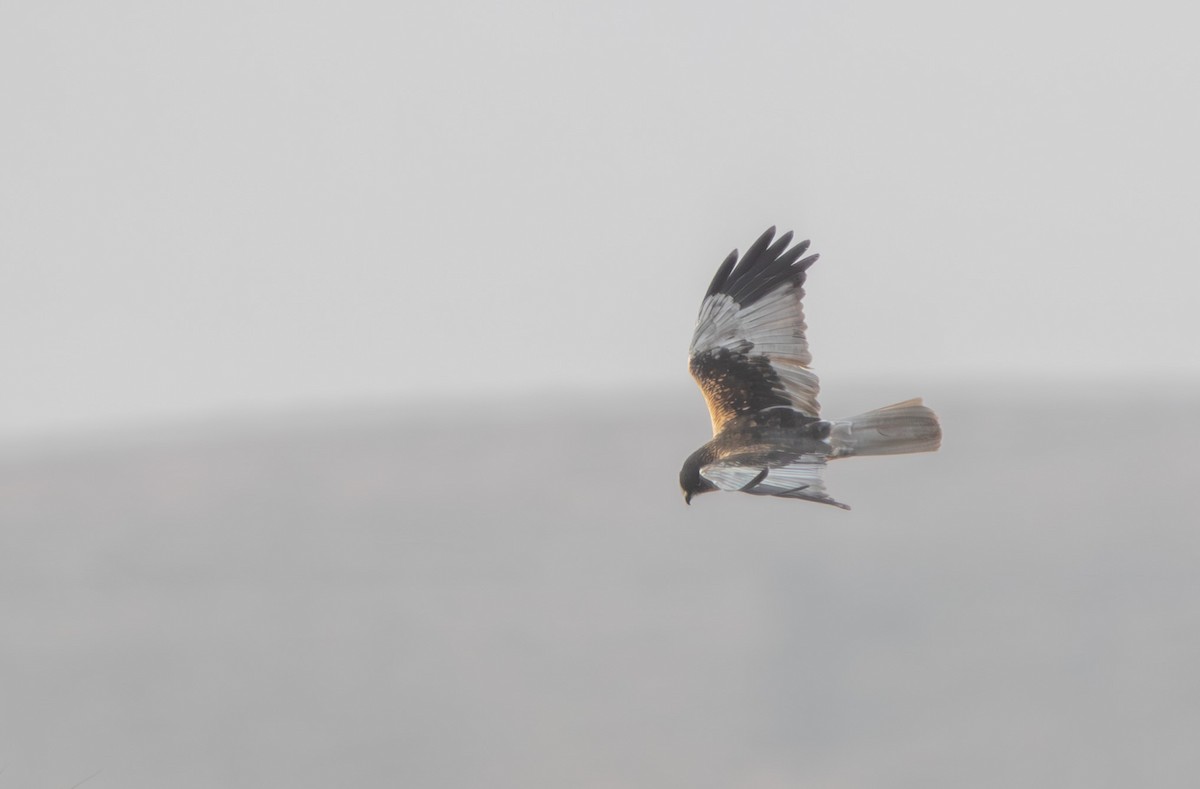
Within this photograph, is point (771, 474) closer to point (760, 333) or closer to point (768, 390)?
point (768, 390)

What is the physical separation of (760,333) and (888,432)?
1118 mm

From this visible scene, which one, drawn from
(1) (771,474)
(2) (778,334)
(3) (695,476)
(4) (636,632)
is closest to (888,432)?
(1) (771,474)

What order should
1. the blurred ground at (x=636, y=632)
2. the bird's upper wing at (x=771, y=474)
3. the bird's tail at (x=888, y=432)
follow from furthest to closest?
the blurred ground at (x=636, y=632)
the bird's tail at (x=888, y=432)
the bird's upper wing at (x=771, y=474)

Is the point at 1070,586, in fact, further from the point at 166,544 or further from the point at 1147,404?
the point at 166,544

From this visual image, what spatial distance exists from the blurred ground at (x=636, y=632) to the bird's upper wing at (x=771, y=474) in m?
33.2

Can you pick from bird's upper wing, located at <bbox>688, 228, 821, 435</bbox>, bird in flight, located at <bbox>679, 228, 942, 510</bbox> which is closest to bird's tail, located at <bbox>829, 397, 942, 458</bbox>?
bird in flight, located at <bbox>679, 228, 942, 510</bbox>

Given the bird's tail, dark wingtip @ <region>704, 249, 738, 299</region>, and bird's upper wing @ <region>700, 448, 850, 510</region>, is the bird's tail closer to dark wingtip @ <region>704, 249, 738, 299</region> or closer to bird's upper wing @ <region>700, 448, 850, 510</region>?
bird's upper wing @ <region>700, 448, 850, 510</region>

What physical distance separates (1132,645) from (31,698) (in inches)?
1147

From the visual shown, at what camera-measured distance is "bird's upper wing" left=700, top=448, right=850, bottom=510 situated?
9.19m

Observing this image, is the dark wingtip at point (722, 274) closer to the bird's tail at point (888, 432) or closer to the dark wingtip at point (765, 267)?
the dark wingtip at point (765, 267)

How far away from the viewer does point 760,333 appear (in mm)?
10562

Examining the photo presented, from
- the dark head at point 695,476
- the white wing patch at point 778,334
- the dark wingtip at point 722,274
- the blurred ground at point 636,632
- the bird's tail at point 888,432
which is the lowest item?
the blurred ground at point 636,632

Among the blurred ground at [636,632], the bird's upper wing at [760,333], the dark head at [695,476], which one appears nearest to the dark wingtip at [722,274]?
the bird's upper wing at [760,333]

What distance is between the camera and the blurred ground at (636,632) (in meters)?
43.0
